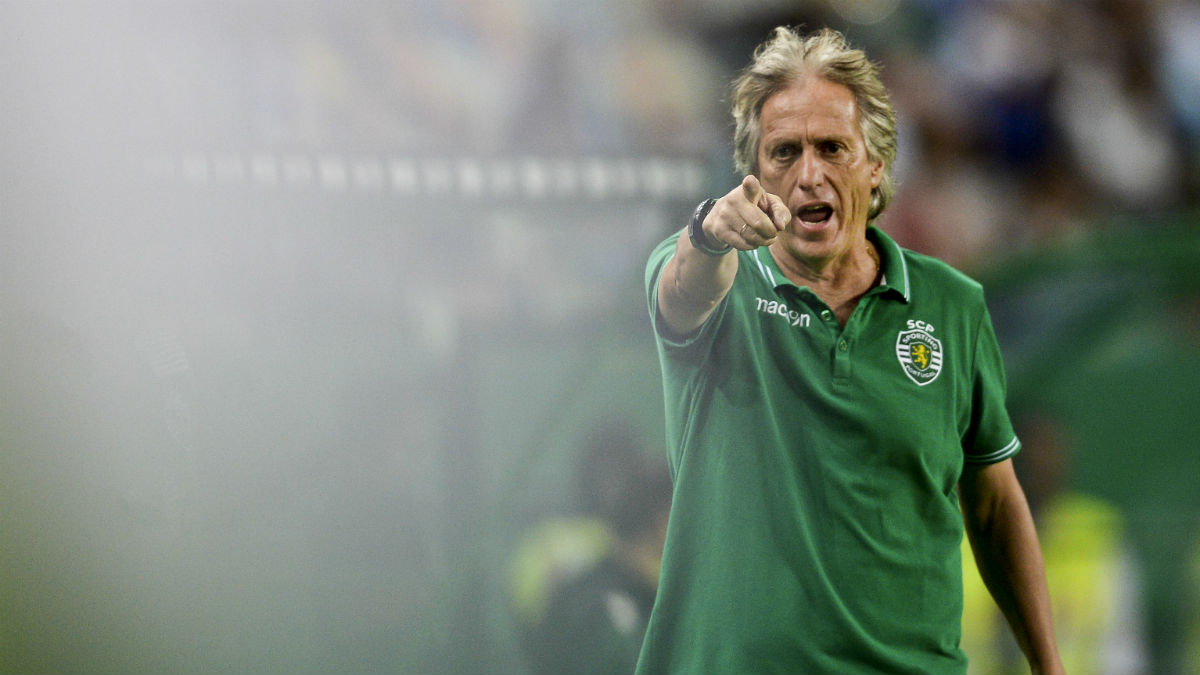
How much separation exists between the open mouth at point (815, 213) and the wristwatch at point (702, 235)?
0.88ft

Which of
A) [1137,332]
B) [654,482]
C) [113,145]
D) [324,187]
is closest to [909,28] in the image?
[1137,332]

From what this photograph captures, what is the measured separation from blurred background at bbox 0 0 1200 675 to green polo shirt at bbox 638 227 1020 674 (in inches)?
5.6

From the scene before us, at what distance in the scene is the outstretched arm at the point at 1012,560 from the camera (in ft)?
4.66

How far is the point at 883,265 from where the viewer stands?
4.47 ft

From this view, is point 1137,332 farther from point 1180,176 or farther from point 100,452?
point 100,452

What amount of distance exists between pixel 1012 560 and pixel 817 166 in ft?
2.13

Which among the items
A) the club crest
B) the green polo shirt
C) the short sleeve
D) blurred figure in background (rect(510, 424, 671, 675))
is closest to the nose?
the green polo shirt

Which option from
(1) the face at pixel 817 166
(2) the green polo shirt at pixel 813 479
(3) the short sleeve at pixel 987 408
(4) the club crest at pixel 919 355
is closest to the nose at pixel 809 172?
(1) the face at pixel 817 166

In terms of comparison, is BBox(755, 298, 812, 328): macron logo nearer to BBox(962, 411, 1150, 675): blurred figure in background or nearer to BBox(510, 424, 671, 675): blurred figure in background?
Answer: BBox(510, 424, 671, 675): blurred figure in background

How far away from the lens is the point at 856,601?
4.29 ft

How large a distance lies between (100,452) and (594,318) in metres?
0.77

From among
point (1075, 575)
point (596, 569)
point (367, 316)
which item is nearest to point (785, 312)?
point (596, 569)

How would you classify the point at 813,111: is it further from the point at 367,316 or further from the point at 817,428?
the point at 367,316

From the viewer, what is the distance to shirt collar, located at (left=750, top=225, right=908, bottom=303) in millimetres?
1295
